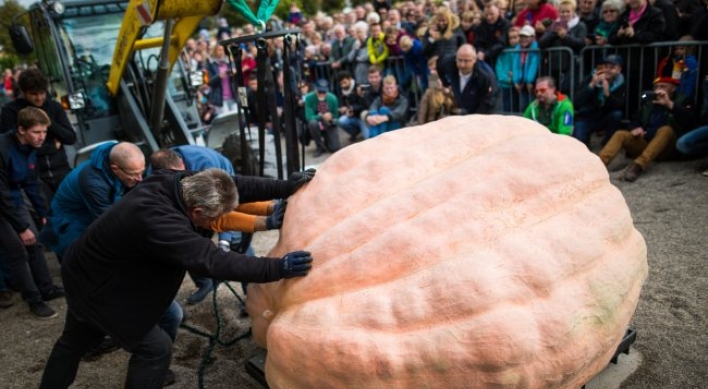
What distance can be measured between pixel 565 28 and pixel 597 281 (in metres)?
5.06

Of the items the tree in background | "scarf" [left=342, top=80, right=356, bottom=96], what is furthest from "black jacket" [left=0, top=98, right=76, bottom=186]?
the tree in background

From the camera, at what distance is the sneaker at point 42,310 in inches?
178

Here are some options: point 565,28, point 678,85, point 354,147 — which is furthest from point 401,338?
point 565,28

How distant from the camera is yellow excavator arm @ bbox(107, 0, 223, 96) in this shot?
4.63m

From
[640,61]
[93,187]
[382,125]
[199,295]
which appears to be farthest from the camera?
[382,125]

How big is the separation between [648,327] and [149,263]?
2877mm

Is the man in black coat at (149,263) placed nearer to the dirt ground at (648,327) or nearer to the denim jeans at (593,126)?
the dirt ground at (648,327)

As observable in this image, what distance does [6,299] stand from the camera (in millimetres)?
4840

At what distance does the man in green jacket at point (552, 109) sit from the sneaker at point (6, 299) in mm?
5371

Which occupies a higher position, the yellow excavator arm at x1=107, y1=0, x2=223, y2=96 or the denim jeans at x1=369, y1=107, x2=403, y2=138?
the yellow excavator arm at x1=107, y1=0, x2=223, y2=96

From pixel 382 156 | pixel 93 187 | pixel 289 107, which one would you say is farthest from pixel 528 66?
pixel 93 187

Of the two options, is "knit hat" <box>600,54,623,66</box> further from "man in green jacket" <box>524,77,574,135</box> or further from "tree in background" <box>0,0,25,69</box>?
"tree in background" <box>0,0,25,69</box>

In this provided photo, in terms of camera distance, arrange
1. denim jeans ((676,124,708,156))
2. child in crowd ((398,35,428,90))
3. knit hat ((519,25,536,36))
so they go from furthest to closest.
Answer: child in crowd ((398,35,428,90))
knit hat ((519,25,536,36))
denim jeans ((676,124,708,156))

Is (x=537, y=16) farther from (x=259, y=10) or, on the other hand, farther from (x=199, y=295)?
(x=199, y=295)
